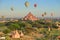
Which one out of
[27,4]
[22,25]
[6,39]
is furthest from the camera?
[22,25]

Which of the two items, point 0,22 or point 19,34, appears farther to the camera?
point 0,22

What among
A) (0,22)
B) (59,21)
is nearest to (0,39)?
(0,22)

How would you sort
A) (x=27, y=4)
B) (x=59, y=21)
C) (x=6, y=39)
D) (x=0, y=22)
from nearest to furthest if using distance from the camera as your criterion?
(x=6, y=39)
(x=27, y=4)
(x=0, y=22)
(x=59, y=21)

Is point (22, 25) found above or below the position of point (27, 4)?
below

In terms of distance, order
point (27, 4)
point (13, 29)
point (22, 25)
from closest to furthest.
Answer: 1. point (27, 4)
2. point (13, 29)
3. point (22, 25)

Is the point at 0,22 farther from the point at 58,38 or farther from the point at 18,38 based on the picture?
the point at 58,38

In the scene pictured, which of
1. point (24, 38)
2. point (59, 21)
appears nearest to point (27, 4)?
point (24, 38)

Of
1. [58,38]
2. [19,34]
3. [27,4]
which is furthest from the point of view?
[19,34]

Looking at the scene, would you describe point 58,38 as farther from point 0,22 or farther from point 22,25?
point 0,22

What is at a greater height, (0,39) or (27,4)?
(27,4)
